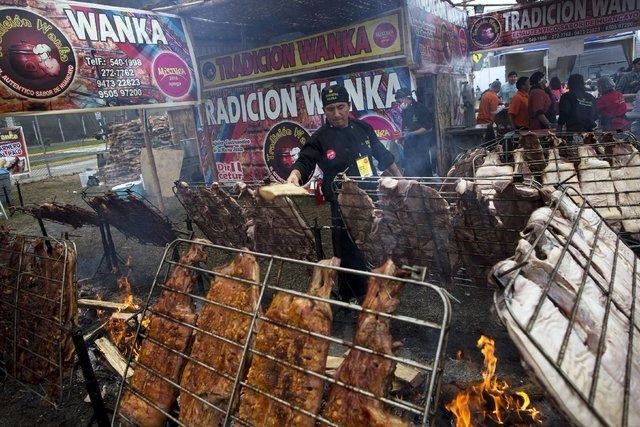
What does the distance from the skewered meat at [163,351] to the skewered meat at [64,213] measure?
13.8 ft

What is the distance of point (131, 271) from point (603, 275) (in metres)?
6.90

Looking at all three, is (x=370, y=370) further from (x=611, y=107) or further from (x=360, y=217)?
(x=611, y=107)

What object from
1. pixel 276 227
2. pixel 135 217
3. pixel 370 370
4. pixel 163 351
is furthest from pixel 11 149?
pixel 370 370

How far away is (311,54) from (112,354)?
7.45 meters

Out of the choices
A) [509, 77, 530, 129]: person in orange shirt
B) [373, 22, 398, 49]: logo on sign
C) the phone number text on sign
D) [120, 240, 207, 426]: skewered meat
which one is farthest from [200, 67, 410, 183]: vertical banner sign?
the phone number text on sign

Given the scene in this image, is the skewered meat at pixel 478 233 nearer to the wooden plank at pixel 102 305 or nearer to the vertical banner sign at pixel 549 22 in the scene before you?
the wooden plank at pixel 102 305

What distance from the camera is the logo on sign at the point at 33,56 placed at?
5.82 m

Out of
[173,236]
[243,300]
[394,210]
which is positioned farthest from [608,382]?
[173,236]

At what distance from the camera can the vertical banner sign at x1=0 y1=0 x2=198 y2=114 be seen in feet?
19.6

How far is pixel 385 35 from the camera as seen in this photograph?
796cm

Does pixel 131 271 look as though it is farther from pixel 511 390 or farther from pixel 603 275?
pixel 603 275

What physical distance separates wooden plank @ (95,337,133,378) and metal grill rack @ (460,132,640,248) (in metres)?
3.64

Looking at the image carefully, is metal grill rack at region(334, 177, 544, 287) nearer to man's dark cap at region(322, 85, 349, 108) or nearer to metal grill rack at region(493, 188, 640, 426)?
metal grill rack at region(493, 188, 640, 426)

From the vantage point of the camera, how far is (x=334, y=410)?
6.19ft
